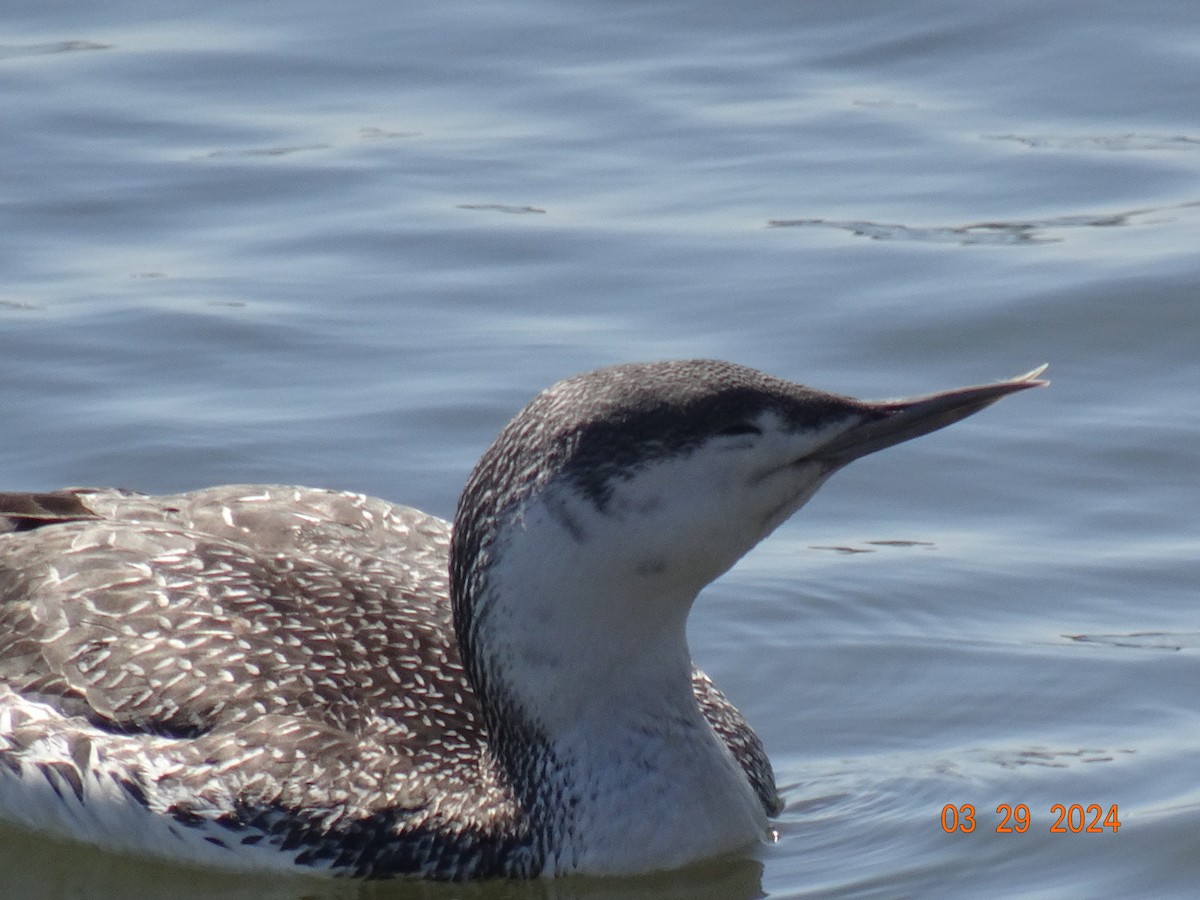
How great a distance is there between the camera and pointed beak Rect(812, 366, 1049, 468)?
675cm

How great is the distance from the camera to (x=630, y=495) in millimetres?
6633

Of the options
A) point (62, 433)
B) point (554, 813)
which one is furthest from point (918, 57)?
point (554, 813)

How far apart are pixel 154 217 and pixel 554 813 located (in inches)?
243

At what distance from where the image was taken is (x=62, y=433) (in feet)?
33.4

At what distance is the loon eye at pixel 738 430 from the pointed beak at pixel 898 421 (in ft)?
0.75

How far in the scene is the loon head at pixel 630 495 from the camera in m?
6.62

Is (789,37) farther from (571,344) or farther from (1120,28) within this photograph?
(571,344)
